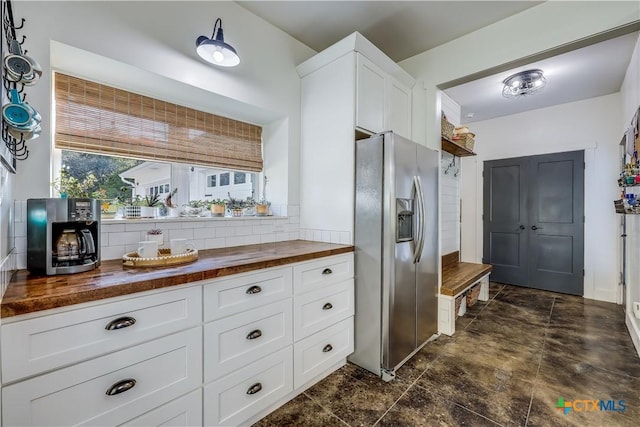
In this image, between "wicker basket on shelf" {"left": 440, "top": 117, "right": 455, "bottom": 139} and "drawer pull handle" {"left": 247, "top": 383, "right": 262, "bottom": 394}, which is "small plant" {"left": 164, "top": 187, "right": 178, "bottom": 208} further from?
"wicker basket on shelf" {"left": 440, "top": 117, "right": 455, "bottom": 139}

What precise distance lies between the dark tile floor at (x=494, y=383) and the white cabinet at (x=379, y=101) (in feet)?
6.34

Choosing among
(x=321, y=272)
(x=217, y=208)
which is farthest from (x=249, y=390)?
(x=217, y=208)

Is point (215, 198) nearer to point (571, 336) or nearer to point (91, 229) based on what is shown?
point (91, 229)

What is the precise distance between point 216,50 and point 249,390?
204 cm

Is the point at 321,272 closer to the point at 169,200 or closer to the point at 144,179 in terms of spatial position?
the point at 169,200

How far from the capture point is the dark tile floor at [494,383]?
63.4 inches

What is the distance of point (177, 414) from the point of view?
4.02 feet

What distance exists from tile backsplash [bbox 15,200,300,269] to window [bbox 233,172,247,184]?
0.38m

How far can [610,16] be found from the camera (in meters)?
1.83

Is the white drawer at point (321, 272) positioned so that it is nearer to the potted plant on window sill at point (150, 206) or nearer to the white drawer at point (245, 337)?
the white drawer at point (245, 337)

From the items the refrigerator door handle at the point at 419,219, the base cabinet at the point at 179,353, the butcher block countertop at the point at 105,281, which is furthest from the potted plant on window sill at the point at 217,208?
the refrigerator door handle at the point at 419,219

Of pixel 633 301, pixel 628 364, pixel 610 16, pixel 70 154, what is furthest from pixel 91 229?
pixel 633 301

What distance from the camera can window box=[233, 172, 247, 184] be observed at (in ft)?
8.39

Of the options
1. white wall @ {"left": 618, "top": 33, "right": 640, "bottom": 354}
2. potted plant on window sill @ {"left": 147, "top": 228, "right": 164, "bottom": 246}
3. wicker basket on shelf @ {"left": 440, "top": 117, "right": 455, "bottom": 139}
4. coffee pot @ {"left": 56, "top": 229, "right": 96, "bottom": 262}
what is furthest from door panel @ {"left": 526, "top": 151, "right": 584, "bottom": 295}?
coffee pot @ {"left": 56, "top": 229, "right": 96, "bottom": 262}
